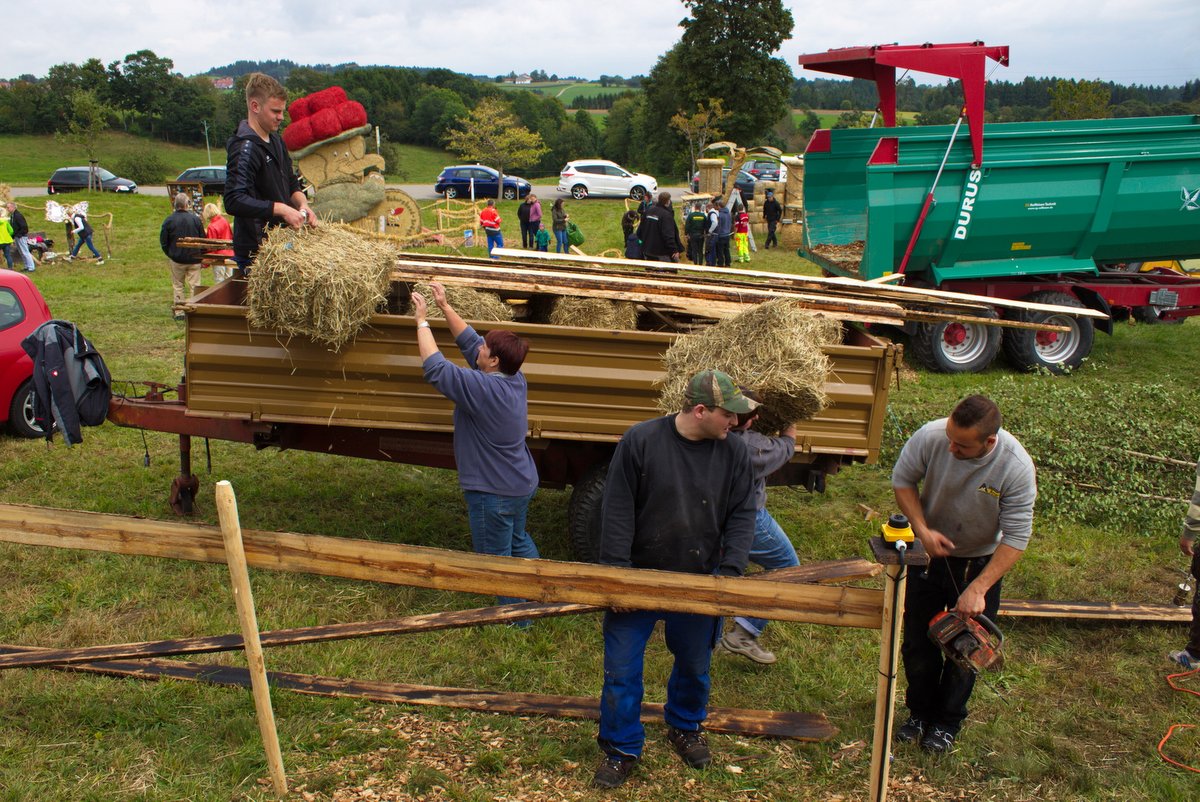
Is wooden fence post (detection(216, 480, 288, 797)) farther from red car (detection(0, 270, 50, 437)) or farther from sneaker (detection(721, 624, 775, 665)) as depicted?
red car (detection(0, 270, 50, 437))

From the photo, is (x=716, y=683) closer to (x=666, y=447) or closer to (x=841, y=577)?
(x=841, y=577)

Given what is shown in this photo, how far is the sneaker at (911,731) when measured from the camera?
166 inches

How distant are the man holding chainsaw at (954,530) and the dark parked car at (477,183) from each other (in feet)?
101

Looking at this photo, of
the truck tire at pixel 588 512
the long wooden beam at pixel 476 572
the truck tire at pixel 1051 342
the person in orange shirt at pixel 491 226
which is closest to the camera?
the long wooden beam at pixel 476 572

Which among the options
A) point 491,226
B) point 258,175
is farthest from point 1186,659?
point 491,226

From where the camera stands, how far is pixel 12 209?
17234 millimetres

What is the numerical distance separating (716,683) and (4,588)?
425 centimetres

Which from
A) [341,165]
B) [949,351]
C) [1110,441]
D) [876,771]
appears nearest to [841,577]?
[876,771]

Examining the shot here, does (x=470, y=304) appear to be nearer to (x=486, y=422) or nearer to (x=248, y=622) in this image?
(x=486, y=422)

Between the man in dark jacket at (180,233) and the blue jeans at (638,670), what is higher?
the man in dark jacket at (180,233)

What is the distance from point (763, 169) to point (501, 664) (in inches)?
1220

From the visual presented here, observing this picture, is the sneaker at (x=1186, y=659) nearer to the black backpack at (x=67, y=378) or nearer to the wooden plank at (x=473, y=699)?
the wooden plank at (x=473, y=699)

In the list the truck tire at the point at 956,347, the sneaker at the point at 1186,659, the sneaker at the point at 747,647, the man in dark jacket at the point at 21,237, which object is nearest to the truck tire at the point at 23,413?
the sneaker at the point at 747,647

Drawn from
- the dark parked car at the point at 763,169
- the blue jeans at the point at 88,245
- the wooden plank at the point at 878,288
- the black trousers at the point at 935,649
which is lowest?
the black trousers at the point at 935,649
